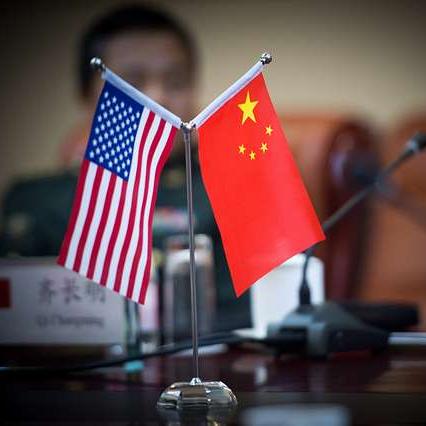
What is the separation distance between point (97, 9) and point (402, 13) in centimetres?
126

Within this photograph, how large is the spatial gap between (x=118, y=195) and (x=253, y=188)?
5.9 inches

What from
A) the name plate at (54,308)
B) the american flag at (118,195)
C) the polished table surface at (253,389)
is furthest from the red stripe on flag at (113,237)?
the name plate at (54,308)

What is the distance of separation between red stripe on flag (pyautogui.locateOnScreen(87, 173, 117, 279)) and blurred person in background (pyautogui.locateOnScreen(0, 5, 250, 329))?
4.80ft

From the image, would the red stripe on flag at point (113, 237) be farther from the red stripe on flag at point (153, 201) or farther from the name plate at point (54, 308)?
the name plate at point (54, 308)

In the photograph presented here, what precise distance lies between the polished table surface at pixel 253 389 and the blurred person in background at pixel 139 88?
1229 millimetres

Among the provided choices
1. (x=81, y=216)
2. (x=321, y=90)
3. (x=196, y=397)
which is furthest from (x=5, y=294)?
(x=321, y=90)

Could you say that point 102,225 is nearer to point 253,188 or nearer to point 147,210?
point 147,210

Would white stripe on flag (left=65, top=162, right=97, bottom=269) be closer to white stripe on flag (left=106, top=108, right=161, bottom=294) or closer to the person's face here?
white stripe on flag (left=106, top=108, right=161, bottom=294)

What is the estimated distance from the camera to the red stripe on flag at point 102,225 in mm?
800

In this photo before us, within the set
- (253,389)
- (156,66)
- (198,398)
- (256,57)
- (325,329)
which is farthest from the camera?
(256,57)

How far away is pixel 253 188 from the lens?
813 millimetres

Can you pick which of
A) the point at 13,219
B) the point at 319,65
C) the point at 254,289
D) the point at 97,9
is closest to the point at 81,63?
the point at 97,9

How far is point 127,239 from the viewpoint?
817mm

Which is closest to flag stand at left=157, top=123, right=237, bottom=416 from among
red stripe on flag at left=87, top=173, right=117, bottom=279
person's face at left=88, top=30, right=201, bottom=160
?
red stripe on flag at left=87, top=173, right=117, bottom=279
